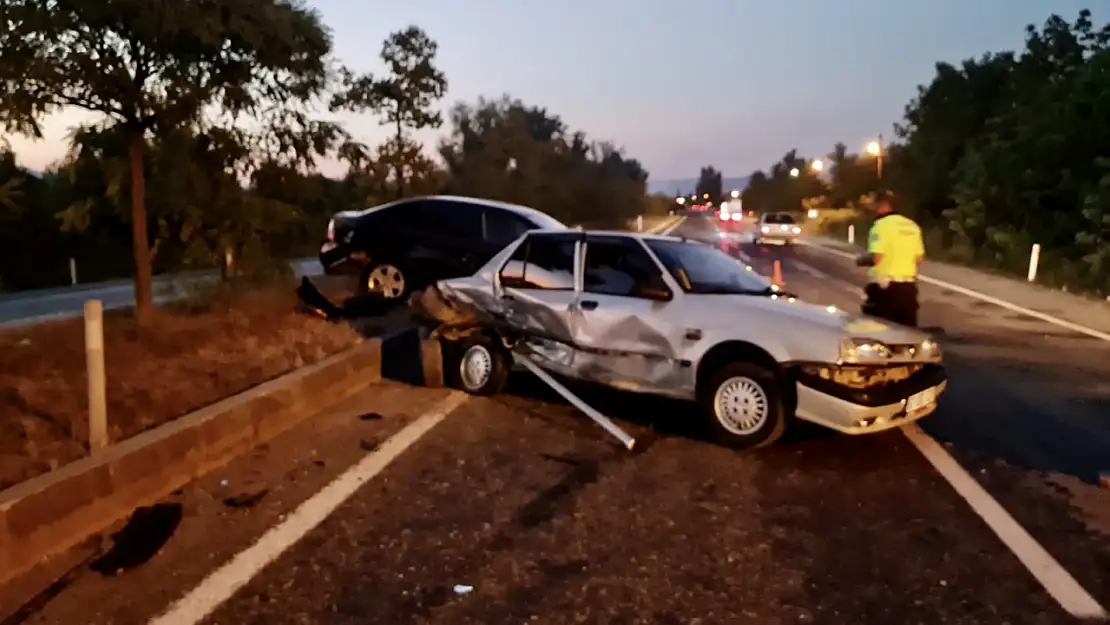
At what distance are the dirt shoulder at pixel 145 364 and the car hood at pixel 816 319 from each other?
3960 millimetres

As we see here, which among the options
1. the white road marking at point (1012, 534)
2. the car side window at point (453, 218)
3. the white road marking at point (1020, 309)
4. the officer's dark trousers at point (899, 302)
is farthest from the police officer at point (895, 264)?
the car side window at point (453, 218)

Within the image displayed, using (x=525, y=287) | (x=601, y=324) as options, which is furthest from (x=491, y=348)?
(x=601, y=324)

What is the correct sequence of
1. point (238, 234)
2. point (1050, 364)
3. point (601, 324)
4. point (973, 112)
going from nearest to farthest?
point (601, 324) → point (238, 234) → point (1050, 364) → point (973, 112)

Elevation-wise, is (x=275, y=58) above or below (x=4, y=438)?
above

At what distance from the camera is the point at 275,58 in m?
9.73

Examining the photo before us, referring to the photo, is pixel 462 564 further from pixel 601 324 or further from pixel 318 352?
pixel 318 352

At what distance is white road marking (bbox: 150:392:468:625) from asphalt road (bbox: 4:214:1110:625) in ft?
0.08

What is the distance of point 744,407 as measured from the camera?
7.41 metres

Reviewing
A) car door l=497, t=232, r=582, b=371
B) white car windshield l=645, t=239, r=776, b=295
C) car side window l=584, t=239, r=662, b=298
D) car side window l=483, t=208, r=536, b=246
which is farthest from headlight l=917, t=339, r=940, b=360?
car side window l=483, t=208, r=536, b=246

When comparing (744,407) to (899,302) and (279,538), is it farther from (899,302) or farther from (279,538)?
(279,538)

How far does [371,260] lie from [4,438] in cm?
888

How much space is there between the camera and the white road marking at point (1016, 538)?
4.63 meters

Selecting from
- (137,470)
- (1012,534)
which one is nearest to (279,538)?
(137,470)

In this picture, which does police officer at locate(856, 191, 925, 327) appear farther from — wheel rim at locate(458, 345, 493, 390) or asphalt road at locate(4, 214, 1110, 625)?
wheel rim at locate(458, 345, 493, 390)
